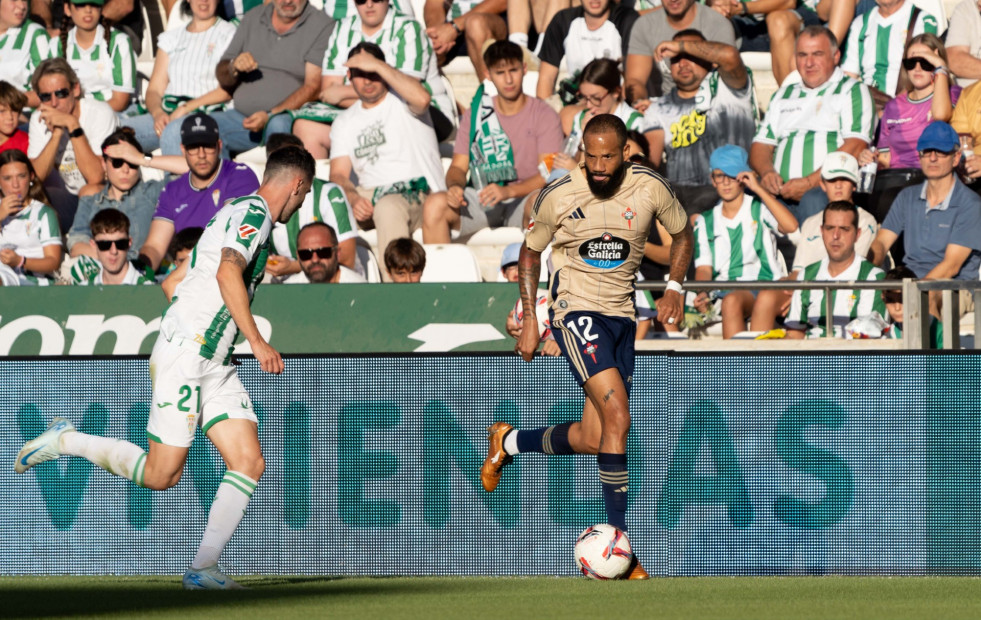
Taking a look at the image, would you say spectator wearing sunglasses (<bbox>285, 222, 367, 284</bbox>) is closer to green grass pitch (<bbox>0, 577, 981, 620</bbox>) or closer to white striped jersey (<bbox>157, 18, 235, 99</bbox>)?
green grass pitch (<bbox>0, 577, 981, 620</bbox>)

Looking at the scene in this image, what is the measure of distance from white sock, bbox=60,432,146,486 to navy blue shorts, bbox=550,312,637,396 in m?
2.19

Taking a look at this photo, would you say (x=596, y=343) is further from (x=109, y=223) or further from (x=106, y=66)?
(x=106, y=66)

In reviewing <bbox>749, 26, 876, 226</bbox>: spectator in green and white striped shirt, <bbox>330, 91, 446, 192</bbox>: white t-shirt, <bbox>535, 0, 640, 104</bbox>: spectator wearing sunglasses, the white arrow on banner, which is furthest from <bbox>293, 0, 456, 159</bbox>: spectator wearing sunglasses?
the white arrow on banner

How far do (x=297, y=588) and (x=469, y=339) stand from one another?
115 inches

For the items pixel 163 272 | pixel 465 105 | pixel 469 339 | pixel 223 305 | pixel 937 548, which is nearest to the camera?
pixel 223 305

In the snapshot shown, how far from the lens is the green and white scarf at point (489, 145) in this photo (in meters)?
12.7

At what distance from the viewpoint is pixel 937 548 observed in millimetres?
8164

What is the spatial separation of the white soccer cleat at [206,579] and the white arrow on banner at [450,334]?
10.0 feet

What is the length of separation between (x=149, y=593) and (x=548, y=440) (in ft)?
7.09

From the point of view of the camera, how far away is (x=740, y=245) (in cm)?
1152

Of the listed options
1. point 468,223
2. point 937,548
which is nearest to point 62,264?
point 468,223

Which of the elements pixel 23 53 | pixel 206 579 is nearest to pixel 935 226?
pixel 206 579

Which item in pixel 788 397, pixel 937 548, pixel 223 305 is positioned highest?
pixel 223 305

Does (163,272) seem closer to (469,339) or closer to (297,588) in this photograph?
(469,339)
